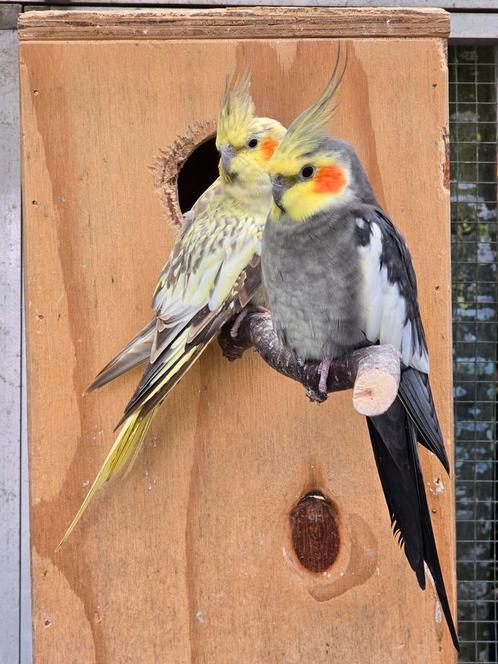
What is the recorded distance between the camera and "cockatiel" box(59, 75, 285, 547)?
114 centimetres

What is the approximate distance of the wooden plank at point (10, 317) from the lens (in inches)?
67.2

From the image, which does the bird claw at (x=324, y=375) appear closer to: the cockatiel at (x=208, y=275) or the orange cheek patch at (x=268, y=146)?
the cockatiel at (x=208, y=275)

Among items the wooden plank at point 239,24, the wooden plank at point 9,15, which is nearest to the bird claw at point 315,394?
the wooden plank at point 239,24

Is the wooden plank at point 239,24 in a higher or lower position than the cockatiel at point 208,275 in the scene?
higher

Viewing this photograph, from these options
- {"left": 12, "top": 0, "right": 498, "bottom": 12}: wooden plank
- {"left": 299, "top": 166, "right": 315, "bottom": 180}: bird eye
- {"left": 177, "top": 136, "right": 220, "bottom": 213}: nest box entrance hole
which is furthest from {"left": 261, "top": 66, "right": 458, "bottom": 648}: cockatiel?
{"left": 12, "top": 0, "right": 498, "bottom": 12}: wooden plank

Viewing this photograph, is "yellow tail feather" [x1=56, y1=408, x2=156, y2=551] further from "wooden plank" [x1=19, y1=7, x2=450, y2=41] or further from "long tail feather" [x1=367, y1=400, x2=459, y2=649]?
"wooden plank" [x1=19, y1=7, x2=450, y2=41]

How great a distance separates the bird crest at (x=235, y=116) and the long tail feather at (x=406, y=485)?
36 cm

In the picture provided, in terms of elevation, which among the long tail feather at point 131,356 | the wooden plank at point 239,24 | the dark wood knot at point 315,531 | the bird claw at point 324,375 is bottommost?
the dark wood knot at point 315,531

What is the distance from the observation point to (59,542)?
1.21m

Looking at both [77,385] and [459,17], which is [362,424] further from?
[459,17]

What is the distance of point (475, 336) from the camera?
6.12 feet

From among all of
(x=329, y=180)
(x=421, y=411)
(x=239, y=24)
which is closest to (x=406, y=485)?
(x=421, y=411)

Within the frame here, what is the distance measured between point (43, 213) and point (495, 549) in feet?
3.60

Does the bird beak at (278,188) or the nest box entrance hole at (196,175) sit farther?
the nest box entrance hole at (196,175)
